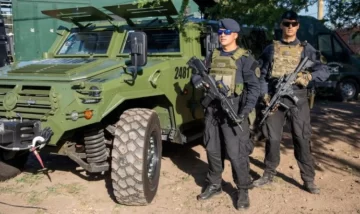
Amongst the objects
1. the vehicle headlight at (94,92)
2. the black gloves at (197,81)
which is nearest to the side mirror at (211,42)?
the black gloves at (197,81)

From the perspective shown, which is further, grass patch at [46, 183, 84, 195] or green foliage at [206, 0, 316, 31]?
green foliage at [206, 0, 316, 31]

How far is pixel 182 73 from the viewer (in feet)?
16.8

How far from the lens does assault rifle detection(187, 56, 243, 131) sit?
4.03 metres

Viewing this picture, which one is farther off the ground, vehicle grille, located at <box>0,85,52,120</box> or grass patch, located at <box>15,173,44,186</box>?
vehicle grille, located at <box>0,85,52,120</box>

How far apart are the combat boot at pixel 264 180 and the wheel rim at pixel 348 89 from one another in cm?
768

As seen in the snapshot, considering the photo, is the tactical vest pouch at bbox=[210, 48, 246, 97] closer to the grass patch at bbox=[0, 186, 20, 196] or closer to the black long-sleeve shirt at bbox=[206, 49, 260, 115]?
the black long-sleeve shirt at bbox=[206, 49, 260, 115]

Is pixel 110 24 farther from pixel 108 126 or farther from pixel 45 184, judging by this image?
pixel 45 184

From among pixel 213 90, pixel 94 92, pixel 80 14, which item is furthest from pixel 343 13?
pixel 94 92

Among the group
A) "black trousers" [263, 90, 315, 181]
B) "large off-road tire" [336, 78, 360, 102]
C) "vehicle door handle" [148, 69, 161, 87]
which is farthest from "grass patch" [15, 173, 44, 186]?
"large off-road tire" [336, 78, 360, 102]

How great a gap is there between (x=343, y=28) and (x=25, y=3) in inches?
372

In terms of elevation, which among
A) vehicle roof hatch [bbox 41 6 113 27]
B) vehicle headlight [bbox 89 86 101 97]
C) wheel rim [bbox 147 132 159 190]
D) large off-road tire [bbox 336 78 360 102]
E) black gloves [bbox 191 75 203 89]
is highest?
vehicle roof hatch [bbox 41 6 113 27]

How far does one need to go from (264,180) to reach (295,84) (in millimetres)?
1093

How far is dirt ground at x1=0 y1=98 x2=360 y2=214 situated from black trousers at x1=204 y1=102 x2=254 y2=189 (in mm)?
359

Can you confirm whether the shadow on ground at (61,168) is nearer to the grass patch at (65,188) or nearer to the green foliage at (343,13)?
the grass patch at (65,188)
